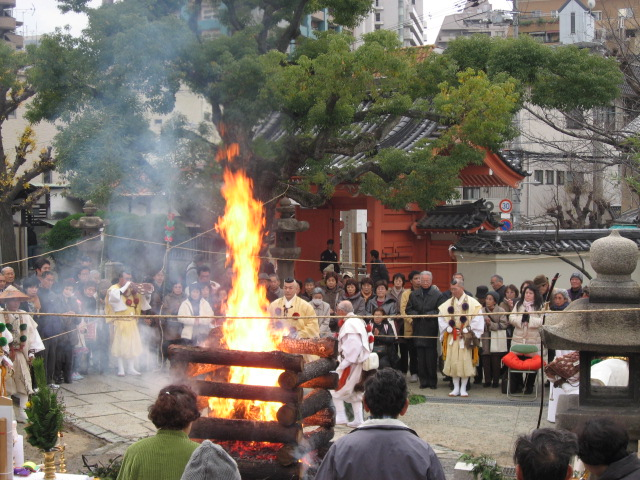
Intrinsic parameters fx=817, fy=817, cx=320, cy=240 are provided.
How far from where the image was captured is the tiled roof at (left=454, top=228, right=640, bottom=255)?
16.3 m

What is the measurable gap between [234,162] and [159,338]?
3.33m

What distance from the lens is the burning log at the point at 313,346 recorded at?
8.51 metres

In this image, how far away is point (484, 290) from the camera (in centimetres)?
1358

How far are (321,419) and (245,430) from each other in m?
1.13

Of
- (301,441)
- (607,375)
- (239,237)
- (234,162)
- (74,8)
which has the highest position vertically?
(74,8)

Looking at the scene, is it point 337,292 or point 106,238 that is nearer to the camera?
point 337,292

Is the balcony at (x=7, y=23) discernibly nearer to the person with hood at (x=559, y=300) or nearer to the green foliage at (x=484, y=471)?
the person with hood at (x=559, y=300)

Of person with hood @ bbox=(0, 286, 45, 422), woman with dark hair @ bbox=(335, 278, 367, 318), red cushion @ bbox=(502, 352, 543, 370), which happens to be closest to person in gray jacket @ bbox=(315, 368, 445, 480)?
person with hood @ bbox=(0, 286, 45, 422)

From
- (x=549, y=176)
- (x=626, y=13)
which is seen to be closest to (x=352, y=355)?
(x=626, y=13)

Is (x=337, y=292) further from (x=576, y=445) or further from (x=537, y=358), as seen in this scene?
(x=576, y=445)

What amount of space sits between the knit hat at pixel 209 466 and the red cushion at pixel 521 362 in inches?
331

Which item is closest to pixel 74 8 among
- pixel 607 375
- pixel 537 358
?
pixel 537 358

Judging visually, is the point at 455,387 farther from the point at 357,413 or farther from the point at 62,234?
the point at 62,234

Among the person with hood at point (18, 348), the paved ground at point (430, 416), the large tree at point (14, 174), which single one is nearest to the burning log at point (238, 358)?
the paved ground at point (430, 416)
